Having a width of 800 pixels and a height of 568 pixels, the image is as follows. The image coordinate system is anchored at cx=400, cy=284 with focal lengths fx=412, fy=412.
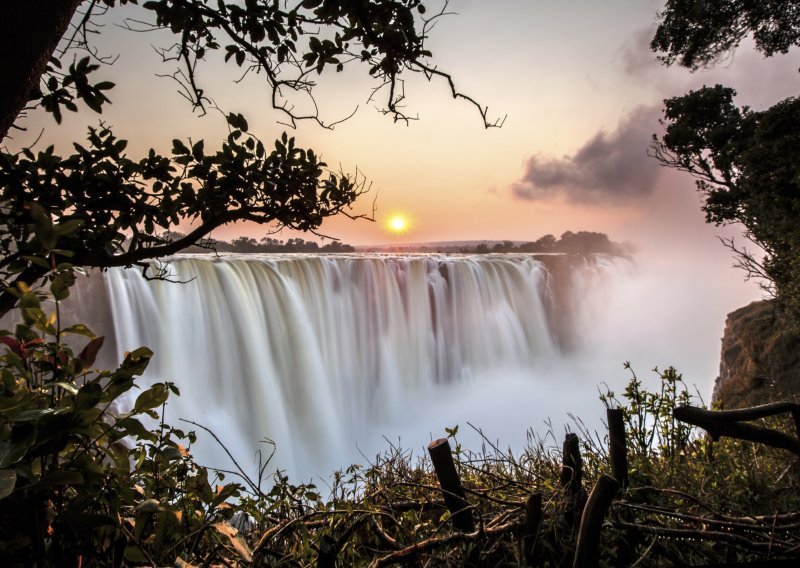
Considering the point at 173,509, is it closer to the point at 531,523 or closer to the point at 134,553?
the point at 134,553

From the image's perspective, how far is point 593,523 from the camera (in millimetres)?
1100

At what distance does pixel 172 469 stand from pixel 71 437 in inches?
21.9

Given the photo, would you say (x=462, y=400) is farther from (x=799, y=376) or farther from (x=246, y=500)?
(x=246, y=500)

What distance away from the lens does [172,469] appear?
147cm

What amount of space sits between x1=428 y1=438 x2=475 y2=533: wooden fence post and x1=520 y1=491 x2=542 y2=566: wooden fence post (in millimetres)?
198

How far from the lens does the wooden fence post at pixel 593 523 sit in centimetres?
108

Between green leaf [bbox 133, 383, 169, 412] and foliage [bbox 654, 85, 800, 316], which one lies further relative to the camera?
foliage [bbox 654, 85, 800, 316]

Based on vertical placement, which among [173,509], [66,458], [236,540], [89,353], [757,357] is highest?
[89,353]

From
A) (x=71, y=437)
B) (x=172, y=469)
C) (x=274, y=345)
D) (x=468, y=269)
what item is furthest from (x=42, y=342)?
(x=468, y=269)

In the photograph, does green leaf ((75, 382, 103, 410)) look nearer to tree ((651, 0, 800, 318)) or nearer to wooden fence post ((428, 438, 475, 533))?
wooden fence post ((428, 438, 475, 533))

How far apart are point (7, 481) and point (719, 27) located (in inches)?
516

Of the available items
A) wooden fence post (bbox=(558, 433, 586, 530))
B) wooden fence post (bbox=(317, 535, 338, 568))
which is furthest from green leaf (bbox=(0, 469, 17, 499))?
wooden fence post (bbox=(558, 433, 586, 530))

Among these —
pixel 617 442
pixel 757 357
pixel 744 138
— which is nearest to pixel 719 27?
pixel 744 138

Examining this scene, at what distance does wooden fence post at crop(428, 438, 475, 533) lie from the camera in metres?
1.48
